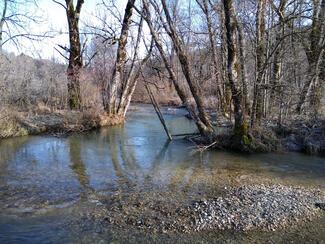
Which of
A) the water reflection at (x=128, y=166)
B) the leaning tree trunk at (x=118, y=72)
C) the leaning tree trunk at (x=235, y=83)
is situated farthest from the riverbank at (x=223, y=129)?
the leaning tree trunk at (x=118, y=72)

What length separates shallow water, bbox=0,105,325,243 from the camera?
6406 mm

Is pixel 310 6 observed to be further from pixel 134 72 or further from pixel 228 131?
pixel 134 72

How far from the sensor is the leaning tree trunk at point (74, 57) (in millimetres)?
21047

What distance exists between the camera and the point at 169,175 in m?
10.3

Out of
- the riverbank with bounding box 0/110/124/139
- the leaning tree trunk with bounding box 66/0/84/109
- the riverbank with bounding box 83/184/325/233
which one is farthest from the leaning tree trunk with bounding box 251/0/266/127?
the leaning tree trunk with bounding box 66/0/84/109

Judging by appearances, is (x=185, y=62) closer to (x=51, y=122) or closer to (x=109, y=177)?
(x=109, y=177)

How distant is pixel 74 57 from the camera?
2162 cm

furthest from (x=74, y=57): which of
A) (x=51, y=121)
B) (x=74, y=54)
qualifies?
(x=51, y=121)

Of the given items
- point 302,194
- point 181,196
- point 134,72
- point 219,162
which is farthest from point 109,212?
point 134,72

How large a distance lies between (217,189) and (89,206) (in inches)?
121

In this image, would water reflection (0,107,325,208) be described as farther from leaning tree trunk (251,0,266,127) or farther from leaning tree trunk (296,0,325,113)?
leaning tree trunk (296,0,325,113)

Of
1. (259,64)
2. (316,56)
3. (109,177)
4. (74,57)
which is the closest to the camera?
(109,177)

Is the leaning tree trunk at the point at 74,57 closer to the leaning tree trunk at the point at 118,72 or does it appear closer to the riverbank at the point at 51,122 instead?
the riverbank at the point at 51,122

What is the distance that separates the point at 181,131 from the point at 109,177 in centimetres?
896
